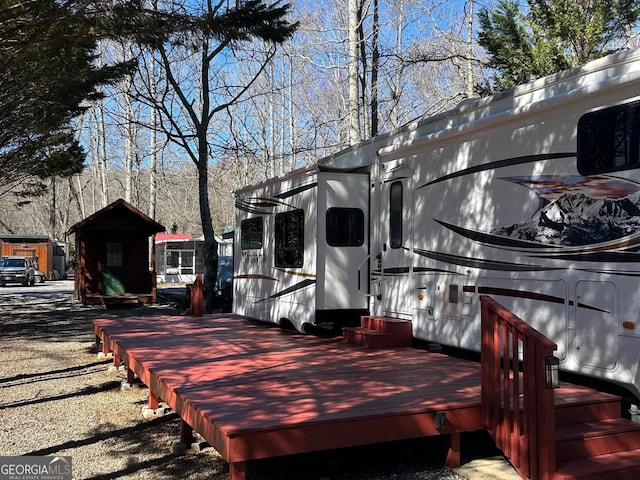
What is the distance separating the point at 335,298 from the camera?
7.93 meters

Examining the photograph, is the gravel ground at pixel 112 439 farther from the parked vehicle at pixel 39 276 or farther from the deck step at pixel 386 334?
the parked vehicle at pixel 39 276

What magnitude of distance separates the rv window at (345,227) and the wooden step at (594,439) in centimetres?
403

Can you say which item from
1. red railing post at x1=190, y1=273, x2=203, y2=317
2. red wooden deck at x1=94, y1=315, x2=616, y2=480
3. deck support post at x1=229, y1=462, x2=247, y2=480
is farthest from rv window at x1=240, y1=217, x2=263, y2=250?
deck support post at x1=229, y1=462, x2=247, y2=480

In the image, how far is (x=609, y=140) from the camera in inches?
184

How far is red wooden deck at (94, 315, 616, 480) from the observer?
157 inches

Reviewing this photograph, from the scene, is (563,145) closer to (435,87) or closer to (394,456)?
(394,456)

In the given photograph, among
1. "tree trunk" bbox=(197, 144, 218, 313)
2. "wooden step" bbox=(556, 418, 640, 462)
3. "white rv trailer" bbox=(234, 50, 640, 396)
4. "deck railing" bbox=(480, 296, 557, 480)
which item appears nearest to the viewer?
"deck railing" bbox=(480, 296, 557, 480)

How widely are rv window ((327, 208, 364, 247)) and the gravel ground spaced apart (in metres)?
2.97

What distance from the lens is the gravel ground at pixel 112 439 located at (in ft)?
15.8

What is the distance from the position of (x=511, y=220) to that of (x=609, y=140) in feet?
3.75

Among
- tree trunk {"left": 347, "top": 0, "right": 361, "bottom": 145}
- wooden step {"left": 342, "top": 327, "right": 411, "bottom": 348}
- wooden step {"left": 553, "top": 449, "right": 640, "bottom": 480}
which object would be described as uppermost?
tree trunk {"left": 347, "top": 0, "right": 361, "bottom": 145}

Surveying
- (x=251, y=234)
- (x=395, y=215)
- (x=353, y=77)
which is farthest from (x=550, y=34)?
(x=395, y=215)

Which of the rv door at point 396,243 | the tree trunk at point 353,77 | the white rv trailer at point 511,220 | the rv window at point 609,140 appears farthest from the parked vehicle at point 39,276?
the rv window at point 609,140

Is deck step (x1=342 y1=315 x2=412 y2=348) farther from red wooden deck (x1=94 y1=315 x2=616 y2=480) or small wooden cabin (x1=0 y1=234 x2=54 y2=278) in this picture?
small wooden cabin (x1=0 y1=234 x2=54 y2=278)
